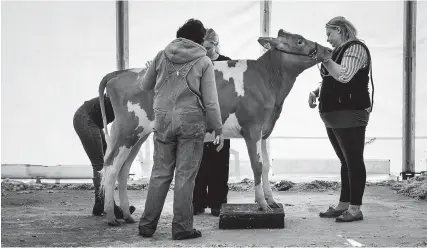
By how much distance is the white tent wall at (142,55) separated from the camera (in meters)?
8.70

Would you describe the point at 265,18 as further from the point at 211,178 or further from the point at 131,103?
the point at 131,103

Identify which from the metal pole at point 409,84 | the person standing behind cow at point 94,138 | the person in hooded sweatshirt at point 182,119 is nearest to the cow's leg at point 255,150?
the person in hooded sweatshirt at point 182,119

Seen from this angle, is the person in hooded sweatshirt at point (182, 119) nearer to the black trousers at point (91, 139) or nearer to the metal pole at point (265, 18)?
the black trousers at point (91, 139)

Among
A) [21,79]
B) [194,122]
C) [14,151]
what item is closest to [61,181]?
[14,151]

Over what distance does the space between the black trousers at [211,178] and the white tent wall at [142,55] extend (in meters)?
3.08

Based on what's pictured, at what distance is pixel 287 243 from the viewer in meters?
3.98

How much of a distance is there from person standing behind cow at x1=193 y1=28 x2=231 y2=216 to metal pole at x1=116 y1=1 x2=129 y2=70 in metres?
3.30

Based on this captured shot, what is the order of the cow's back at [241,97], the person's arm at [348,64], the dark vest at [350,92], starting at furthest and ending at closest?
the cow's back at [241,97] → the dark vest at [350,92] → the person's arm at [348,64]

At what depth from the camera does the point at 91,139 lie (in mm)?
5449

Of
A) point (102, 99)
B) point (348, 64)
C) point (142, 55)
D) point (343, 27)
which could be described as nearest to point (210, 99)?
point (348, 64)

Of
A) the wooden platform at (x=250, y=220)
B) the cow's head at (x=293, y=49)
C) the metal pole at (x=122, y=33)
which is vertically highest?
the metal pole at (x=122, y=33)

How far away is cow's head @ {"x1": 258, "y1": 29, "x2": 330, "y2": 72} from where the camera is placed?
16.8 ft

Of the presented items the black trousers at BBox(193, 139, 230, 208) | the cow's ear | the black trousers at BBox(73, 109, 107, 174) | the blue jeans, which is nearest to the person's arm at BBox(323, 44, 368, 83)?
the cow's ear

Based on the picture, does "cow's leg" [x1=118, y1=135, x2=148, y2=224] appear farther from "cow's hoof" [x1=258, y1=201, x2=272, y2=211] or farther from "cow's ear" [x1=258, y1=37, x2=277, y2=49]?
"cow's ear" [x1=258, y1=37, x2=277, y2=49]
